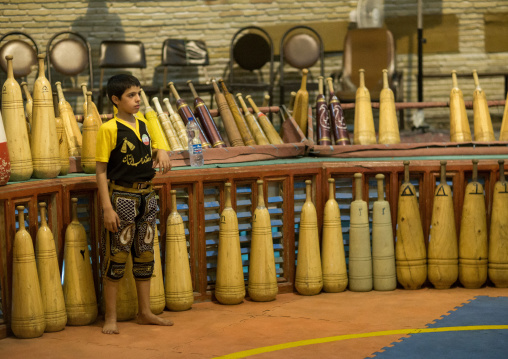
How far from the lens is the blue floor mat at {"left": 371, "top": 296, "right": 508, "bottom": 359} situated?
3.87 meters

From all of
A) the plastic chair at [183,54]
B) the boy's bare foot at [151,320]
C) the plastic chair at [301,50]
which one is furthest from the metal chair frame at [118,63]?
the boy's bare foot at [151,320]

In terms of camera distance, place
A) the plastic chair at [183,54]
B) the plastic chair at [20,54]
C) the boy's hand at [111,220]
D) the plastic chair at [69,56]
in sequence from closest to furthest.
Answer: the boy's hand at [111,220]
the plastic chair at [20,54]
the plastic chair at [69,56]
the plastic chair at [183,54]

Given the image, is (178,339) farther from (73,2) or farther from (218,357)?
(73,2)

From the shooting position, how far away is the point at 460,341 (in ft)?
13.3

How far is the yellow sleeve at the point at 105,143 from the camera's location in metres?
4.23

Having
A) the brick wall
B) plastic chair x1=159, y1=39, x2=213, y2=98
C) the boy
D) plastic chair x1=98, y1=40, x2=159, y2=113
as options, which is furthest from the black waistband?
the brick wall

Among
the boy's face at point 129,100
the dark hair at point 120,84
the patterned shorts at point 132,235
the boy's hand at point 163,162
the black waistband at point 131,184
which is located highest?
the dark hair at point 120,84

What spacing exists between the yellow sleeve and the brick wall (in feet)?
20.3

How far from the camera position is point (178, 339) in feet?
13.8

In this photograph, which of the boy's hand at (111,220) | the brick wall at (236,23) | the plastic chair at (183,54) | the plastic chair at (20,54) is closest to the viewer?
the boy's hand at (111,220)

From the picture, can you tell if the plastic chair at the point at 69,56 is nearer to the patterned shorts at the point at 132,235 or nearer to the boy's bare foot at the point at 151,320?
the patterned shorts at the point at 132,235

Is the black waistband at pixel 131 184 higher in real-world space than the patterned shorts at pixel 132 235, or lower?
higher

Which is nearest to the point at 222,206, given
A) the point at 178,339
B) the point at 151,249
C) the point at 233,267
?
the point at 233,267

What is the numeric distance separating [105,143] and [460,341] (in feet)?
6.81
